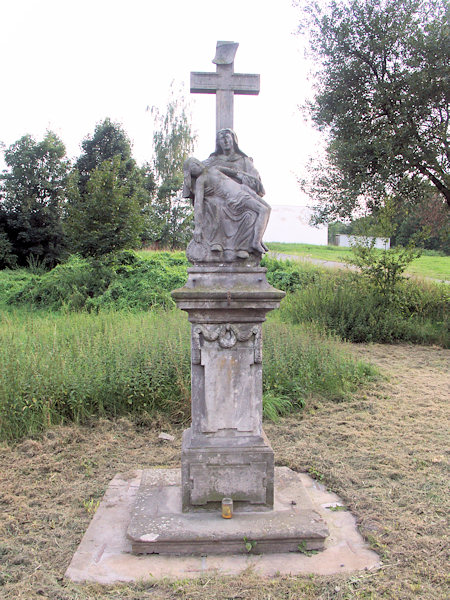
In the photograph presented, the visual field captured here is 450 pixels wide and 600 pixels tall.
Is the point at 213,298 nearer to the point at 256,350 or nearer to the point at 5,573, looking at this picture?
the point at 256,350

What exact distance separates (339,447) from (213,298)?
242cm

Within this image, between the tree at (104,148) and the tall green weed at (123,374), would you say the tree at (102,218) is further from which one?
the tall green weed at (123,374)

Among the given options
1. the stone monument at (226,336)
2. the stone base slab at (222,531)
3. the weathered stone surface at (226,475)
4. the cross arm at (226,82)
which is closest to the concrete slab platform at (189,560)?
the stone base slab at (222,531)

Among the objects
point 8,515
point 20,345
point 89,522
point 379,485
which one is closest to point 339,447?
point 379,485

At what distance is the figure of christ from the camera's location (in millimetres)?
3092

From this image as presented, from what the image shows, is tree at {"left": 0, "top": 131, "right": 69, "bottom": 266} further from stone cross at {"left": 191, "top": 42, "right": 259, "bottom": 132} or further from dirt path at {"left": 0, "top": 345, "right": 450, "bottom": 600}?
stone cross at {"left": 191, "top": 42, "right": 259, "bottom": 132}

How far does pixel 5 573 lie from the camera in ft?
8.68

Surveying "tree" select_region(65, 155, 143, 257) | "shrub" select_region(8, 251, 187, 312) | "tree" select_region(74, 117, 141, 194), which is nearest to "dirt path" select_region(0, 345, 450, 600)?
"shrub" select_region(8, 251, 187, 312)

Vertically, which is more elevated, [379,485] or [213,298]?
[213,298]

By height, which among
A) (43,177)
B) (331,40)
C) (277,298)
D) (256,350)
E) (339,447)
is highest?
(331,40)

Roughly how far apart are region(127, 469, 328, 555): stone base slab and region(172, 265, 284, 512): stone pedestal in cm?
11

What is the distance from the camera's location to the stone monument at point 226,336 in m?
3.06

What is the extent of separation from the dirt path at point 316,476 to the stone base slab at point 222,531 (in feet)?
0.87

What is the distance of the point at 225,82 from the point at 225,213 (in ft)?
3.05
